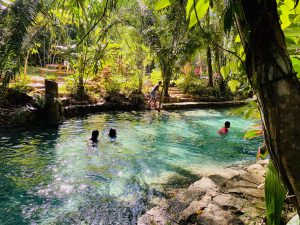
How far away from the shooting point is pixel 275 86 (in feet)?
3.73

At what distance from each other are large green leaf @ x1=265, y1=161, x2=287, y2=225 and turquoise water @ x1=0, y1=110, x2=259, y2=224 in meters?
3.47

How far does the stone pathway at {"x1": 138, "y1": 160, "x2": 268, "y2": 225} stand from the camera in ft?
12.5

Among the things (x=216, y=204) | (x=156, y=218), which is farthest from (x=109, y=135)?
(x=216, y=204)

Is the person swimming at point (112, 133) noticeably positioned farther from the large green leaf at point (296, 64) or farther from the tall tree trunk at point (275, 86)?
the tall tree trunk at point (275, 86)

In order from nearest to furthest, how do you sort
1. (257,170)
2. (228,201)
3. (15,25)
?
(228,201) < (257,170) < (15,25)

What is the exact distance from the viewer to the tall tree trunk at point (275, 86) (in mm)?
1119

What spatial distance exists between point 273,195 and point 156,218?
3.12 m

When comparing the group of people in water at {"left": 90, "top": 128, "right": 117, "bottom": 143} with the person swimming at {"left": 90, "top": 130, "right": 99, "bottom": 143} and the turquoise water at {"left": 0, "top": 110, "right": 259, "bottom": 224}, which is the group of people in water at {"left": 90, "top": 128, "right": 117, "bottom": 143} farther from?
the turquoise water at {"left": 0, "top": 110, "right": 259, "bottom": 224}

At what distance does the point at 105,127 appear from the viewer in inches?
488

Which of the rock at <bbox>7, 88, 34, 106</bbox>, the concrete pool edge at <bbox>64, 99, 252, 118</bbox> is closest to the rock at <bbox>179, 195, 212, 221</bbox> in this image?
the rock at <bbox>7, 88, 34, 106</bbox>

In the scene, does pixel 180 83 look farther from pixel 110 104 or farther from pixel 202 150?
pixel 202 150

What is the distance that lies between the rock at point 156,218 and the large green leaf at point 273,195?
9.27 feet

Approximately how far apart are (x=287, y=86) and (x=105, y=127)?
11.5 metres

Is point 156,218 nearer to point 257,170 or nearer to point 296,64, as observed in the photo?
point 257,170
